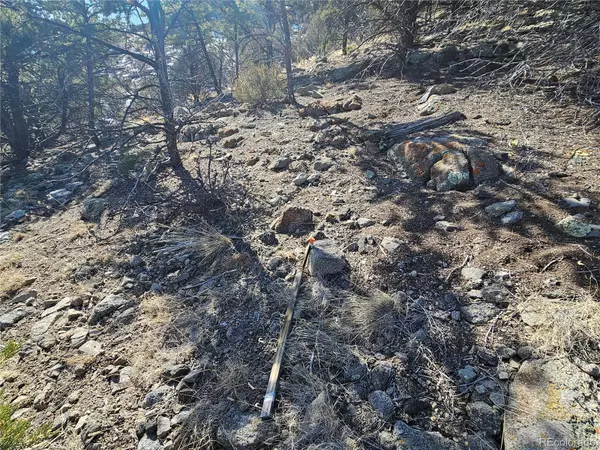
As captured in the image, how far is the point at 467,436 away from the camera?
1583mm

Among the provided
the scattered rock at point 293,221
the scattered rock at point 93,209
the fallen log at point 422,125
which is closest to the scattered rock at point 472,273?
the scattered rock at point 293,221

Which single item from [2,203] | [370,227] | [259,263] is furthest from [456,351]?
[2,203]

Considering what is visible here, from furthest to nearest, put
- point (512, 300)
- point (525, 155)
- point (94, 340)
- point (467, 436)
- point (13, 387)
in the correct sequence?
point (525, 155)
point (94, 340)
point (13, 387)
point (512, 300)
point (467, 436)

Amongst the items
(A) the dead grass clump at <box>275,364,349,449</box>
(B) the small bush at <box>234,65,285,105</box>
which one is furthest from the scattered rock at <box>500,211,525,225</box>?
(B) the small bush at <box>234,65,285,105</box>

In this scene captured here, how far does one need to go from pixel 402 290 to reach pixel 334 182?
80.7 inches

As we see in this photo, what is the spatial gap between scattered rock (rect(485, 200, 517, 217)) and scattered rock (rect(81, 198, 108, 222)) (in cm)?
516

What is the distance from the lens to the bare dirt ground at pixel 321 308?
5.89 feet

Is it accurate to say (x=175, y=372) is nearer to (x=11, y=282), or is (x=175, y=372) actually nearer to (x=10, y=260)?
(x=11, y=282)

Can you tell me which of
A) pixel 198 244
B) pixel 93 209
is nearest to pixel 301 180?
pixel 198 244

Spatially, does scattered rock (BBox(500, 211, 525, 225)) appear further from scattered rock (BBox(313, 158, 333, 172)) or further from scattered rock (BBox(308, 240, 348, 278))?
scattered rock (BBox(313, 158, 333, 172))

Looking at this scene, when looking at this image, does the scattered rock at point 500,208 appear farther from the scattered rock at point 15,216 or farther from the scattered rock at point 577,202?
the scattered rock at point 15,216

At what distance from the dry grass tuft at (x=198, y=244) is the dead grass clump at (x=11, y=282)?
151cm

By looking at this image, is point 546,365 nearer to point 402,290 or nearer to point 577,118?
point 402,290

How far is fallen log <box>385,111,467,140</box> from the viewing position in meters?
4.71
